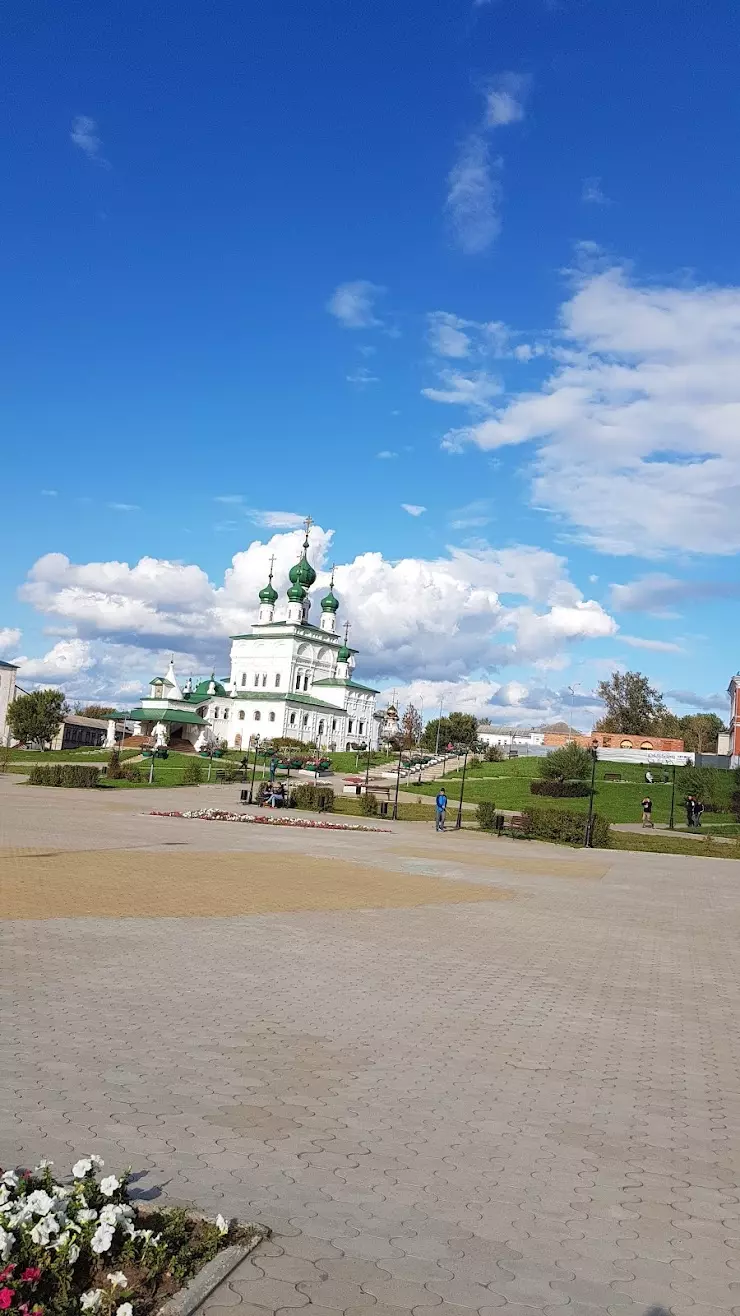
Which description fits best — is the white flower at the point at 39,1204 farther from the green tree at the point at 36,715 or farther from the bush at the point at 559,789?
the green tree at the point at 36,715

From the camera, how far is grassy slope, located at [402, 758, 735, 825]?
41.7 metres

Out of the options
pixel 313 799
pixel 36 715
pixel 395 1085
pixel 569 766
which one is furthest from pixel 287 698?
pixel 395 1085

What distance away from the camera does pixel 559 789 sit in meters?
46.2

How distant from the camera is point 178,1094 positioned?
5.36 m

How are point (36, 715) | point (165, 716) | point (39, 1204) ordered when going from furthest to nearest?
point (165, 716) → point (36, 715) → point (39, 1204)

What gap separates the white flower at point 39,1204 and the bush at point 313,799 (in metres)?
31.9

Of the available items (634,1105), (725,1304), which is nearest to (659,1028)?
(634,1105)

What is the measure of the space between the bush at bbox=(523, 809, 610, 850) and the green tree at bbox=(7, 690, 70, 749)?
142 ft

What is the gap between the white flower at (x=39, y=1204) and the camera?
3.29 metres

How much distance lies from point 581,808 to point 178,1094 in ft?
123

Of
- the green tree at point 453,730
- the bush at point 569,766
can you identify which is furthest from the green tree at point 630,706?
the bush at point 569,766

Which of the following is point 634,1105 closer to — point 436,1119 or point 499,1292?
point 436,1119

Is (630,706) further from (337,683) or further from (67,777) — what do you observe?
(67,777)

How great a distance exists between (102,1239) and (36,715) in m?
64.5
